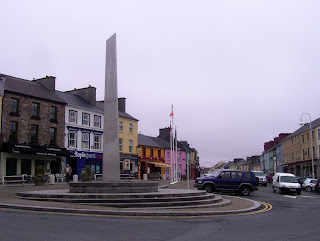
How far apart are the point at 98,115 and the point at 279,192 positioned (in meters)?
26.2

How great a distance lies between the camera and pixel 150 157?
61062 millimetres

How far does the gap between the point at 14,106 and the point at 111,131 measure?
72.0 ft

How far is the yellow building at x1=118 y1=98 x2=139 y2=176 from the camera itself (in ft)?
172

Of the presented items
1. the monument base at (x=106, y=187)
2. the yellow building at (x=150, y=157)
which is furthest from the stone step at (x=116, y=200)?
the yellow building at (x=150, y=157)

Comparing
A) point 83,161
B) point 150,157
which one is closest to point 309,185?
point 83,161

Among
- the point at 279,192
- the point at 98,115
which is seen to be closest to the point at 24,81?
the point at 98,115

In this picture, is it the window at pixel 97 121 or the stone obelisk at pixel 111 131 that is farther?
the window at pixel 97 121

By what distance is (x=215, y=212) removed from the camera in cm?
1374

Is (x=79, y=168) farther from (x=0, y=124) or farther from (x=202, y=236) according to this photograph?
(x=202, y=236)

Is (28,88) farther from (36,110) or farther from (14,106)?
(14,106)

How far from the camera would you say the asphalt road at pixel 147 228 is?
874cm

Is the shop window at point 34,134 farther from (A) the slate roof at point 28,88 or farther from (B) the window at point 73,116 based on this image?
(B) the window at point 73,116

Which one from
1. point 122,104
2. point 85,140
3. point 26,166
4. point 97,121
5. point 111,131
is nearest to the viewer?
point 111,131

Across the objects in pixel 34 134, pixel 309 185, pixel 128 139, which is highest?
pixel 128 139
